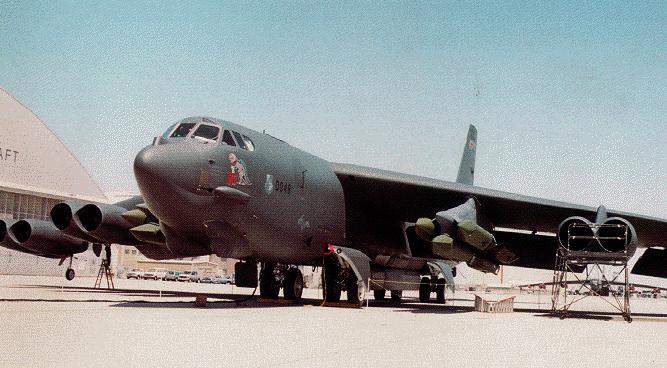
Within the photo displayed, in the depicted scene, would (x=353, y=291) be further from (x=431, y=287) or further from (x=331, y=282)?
(x=431, y=287)

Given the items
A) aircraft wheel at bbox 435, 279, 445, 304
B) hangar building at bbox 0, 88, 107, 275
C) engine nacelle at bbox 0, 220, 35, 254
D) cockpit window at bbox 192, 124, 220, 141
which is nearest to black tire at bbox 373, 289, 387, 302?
aircraft wheel at bbox 435, 279, 445, 304

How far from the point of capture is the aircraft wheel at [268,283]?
17906 mm

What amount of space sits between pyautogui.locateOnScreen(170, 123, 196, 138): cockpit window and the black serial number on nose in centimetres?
249

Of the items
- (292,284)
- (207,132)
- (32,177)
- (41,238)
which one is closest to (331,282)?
(292,284)

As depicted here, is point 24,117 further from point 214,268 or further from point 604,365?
point 604,365

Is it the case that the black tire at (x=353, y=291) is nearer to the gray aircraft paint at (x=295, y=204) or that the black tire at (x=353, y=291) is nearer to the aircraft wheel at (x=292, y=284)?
the gray aircraft paint at (x=295, y=204)

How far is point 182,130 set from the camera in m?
13.7

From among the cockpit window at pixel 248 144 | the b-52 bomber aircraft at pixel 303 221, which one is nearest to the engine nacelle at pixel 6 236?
the b-52 bomber aircraft at pixel 303 221

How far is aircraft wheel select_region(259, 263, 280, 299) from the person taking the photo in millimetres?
17906

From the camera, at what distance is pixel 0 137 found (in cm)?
4125

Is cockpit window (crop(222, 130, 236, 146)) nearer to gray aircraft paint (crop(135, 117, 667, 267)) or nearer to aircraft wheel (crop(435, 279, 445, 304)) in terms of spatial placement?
gray aircraft paint (crop(135, 117, 667, 267))

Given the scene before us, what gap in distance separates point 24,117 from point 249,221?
3533cm

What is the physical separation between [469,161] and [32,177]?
29205 millimetres

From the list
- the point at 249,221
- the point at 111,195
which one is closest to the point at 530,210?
the point at 249,221
